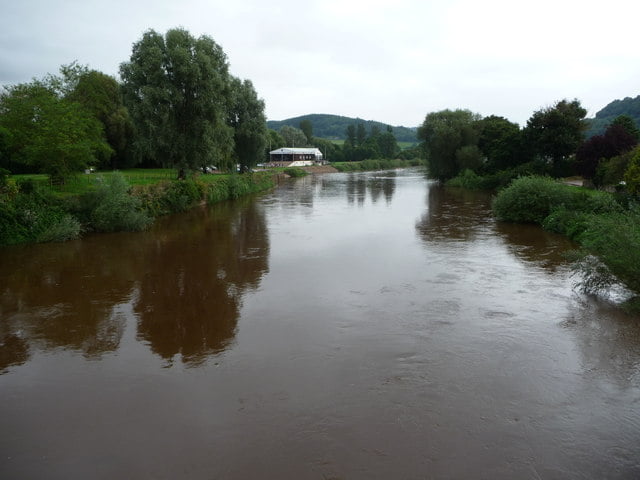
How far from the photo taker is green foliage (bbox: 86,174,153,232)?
2223cm

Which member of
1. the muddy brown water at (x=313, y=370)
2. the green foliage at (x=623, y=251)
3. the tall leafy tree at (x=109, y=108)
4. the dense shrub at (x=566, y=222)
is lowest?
the muddy brown water at (x=313, y=370)

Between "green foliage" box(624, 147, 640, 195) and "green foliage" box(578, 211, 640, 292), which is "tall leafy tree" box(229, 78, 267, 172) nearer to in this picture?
"green foliage" box(624, 147, 640, 195)

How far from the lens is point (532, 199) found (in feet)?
79.5

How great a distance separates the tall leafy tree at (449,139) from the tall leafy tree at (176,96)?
27.6 meters

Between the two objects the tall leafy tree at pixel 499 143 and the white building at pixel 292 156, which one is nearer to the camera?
the tall leafy tree at pixel 499 143

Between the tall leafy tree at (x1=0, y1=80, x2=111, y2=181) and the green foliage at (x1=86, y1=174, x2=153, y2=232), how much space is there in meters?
2.42

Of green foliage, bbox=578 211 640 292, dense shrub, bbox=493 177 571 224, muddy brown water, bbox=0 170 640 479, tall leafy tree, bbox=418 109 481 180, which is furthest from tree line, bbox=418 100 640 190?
muddy brown water, bbox=0 170 640 479

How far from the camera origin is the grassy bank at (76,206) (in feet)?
63.4

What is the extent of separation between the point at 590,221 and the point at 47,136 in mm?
24164

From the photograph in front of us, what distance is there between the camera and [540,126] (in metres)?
38.8

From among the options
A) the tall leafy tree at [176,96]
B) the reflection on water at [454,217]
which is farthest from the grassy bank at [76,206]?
the reflection on water at [454,217]

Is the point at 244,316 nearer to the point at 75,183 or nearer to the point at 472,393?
the point at 472,393

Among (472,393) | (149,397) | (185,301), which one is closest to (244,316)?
(185,301)

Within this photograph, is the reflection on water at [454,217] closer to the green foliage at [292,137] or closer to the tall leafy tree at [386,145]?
the tall leafy tree at [386,145]
